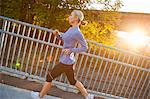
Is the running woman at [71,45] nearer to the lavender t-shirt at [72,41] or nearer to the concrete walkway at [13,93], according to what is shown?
the lavender t-shirt at [72,41]

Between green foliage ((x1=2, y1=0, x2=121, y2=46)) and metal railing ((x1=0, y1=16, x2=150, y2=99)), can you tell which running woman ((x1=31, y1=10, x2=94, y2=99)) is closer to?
metal railing ((x1=0, y1=16, x2=150, y2=99))

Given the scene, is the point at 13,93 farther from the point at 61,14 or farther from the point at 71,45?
the point at 61,14

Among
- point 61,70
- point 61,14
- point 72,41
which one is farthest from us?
point 61,14

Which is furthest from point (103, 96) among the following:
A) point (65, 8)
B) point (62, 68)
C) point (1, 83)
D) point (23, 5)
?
point (23, 5)

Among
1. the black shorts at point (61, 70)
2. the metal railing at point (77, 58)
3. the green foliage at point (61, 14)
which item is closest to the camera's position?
the black shorts at point (61, 70)

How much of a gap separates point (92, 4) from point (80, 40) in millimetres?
6133

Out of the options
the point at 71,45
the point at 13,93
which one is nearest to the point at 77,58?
the point at 71,45

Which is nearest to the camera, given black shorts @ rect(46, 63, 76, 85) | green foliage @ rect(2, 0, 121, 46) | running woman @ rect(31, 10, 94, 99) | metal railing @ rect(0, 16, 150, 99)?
running woman @ rect(31, 10, 94, 99)

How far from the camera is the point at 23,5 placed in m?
10.5

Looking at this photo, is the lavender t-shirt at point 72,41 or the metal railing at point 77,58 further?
the metal railing at point 77,58

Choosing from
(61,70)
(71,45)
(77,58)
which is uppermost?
(71,45)

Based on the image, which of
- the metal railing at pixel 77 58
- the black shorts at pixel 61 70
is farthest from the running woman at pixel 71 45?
the metal railing at pixel 77 58

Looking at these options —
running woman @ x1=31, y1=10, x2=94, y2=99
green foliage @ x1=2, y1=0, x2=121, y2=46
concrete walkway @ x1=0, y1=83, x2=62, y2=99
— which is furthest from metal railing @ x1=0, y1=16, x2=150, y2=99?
green foliage @ x1=2, y1=0, x2=121, y2=46

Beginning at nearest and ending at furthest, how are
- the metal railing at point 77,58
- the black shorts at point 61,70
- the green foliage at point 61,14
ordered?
the black shorts at point 61,70, the metal railing at point 77,58, the green foliage at point 61,14
